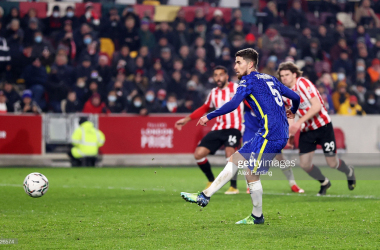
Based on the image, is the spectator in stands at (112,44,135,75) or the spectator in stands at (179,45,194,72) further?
the spectator in stands at (179,45,194,72)

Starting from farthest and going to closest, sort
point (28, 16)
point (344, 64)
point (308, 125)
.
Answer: point (344, 64) < point (28, 16) < point (308, 125)

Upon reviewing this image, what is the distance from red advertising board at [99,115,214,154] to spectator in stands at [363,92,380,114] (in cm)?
541

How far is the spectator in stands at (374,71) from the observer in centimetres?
1911

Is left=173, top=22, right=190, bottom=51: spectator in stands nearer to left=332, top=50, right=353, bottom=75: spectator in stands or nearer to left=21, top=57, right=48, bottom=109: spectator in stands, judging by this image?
left=21, top=57, right=48, bottom=109: spectator in stands

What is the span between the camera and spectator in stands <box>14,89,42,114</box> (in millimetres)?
15031

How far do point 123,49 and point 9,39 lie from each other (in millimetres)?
3220

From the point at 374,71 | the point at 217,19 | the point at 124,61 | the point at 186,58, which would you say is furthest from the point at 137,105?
the point at 374,71

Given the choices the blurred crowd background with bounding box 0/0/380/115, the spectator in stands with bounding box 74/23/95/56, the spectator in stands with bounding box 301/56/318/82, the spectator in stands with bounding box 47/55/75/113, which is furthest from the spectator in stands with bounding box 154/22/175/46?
the spectator in stands with bounding box 301/56/318/82

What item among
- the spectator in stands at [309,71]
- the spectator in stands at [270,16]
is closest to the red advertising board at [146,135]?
the spectator in stands at [309,71]

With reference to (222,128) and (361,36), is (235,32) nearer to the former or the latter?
(361,36)

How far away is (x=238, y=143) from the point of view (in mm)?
10016

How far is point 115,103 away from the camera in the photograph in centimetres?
1588

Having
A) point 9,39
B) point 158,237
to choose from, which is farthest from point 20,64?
point 158,237

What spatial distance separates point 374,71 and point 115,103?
8845mm
